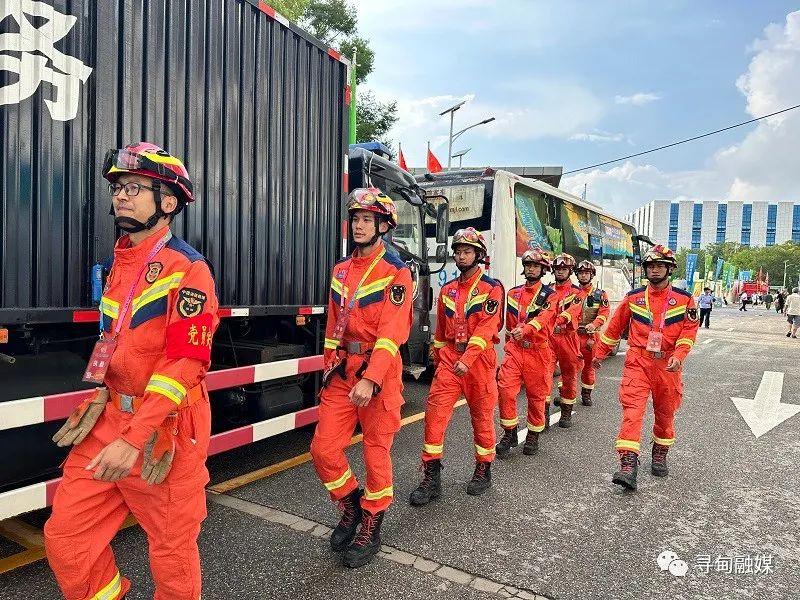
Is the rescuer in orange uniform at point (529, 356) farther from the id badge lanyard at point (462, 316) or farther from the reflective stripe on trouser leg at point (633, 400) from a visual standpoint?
the id badge lanyard at point (462, 316)

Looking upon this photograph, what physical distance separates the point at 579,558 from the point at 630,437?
157 centimetres

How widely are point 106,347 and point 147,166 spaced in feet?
2.16

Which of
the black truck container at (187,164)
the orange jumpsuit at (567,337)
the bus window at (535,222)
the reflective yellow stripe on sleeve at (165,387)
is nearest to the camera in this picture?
the reflective yellow stripe on sleeve at (165,387)

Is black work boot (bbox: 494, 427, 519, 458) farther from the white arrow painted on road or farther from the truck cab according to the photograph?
the white arrow painted on road

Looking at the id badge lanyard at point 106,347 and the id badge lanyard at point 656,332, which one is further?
the id badge lanyard at point 656,332

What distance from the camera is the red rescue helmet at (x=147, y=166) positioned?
214cm

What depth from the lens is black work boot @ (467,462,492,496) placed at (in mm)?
4363

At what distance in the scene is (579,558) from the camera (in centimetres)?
338

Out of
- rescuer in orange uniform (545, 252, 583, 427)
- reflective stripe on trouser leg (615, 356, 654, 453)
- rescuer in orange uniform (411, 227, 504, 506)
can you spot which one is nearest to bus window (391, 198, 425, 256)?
rescuer in orange uniform (545, 252, 583, 427)

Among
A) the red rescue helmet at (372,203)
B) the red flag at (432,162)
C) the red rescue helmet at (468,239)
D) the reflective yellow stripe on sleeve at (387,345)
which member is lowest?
the reflective yellow stripe on sleeve at (387,345)

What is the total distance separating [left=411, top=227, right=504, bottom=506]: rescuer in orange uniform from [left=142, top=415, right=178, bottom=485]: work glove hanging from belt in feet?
7.91

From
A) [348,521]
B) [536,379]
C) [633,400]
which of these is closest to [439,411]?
[348,521]

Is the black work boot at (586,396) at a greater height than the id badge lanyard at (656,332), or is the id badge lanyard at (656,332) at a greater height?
the id badge lanyard at (656,332)

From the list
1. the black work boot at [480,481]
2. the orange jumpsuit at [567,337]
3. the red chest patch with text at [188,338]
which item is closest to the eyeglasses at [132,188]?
the red chest patch with text at [188,338]
